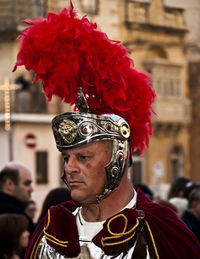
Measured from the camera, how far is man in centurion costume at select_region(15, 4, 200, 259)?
4500mm

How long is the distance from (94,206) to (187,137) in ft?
111

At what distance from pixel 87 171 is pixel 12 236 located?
2441 millimetres

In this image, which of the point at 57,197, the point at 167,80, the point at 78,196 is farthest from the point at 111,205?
the point at 167,80

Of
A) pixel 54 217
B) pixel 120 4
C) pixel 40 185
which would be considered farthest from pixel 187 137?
pixel 54 217

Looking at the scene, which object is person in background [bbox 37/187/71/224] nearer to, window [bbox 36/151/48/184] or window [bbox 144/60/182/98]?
window [bbox 36/151/48/184]

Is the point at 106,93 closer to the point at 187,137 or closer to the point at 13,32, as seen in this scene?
the point at 13,32

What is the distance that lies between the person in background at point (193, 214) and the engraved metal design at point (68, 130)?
14.4 feet

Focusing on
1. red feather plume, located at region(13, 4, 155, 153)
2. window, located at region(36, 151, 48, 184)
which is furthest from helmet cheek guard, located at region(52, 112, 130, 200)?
window, located at region(36, 151, 48, 184)

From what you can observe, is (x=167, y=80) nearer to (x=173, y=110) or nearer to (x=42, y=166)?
(x=173, y=110)

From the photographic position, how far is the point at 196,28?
3894 cm

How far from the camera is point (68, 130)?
4.54 metres

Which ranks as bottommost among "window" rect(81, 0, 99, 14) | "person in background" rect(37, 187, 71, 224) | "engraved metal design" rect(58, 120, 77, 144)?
"person in background" rect(37, 187, 71, 224)

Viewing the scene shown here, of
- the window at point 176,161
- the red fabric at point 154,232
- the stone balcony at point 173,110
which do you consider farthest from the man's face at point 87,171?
the window at point 176,161

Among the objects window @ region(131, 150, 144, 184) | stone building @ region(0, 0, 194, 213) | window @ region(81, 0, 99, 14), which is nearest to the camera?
stone building @ region(0, 0, 194, 213)
